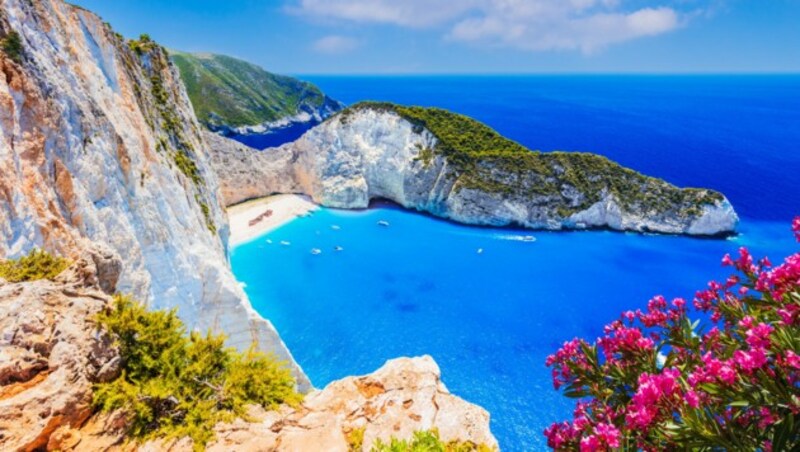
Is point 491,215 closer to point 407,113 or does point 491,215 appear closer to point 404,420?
point 407,113

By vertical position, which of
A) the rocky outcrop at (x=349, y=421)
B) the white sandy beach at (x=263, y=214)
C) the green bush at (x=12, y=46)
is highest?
→ the green bush at (x=12, y=46)

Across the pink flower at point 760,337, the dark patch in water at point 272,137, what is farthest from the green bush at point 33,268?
the dark patch in water at point 272,137

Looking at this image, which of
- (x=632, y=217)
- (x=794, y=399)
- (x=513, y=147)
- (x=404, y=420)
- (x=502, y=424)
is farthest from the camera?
(x=513, y=147)

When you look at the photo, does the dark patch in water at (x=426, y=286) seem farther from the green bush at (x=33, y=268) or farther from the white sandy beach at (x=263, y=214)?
the green bush at (x=33, y=268)

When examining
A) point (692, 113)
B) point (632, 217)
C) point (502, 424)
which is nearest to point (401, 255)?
point (502, 424)

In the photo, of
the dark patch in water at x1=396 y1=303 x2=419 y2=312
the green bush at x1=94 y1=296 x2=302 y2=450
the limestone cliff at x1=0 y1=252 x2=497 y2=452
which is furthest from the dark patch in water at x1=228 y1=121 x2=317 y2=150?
the limestone cliff at x1=0 y1=252 x2=497 y2=452

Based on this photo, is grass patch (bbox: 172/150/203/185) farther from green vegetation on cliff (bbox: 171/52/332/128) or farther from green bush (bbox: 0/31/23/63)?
green vegetation on cliff (bbox: 171/52/332/128)
